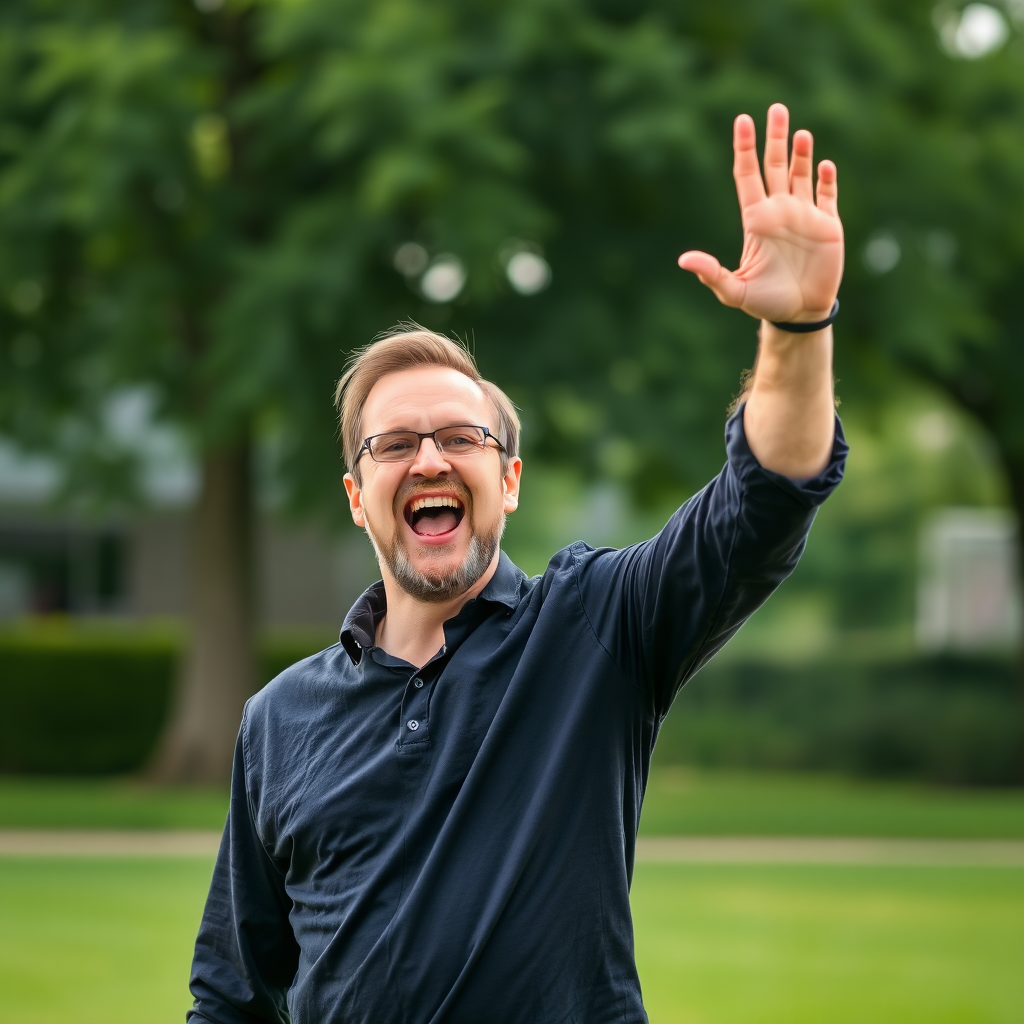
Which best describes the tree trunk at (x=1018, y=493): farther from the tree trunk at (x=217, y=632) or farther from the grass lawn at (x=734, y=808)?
the tree trunk at (x=217, y=632)

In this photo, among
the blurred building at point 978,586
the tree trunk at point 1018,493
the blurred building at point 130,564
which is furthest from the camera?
the blurred building at point 130,564

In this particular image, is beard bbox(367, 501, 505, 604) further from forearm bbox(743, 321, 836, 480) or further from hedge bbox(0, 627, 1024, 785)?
hedge bbox(0, 627, 1024, 785)

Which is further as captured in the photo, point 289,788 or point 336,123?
point 336,123

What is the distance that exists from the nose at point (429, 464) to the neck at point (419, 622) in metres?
0.18

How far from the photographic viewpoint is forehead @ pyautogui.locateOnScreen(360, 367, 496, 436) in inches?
114

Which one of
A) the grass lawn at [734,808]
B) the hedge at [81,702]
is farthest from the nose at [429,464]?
the hedge at [81,702]

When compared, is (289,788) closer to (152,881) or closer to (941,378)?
(152,881)

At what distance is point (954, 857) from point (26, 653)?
1221cm

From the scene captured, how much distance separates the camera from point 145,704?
2083cm

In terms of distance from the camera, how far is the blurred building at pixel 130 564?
29359 mm

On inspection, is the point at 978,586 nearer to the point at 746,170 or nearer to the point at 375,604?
the point at 375,604

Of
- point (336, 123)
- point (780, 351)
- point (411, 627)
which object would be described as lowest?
point (411, 627)

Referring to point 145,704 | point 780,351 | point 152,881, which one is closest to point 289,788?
point 780,351

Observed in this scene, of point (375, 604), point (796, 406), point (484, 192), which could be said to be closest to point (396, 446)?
point (375, 604)
